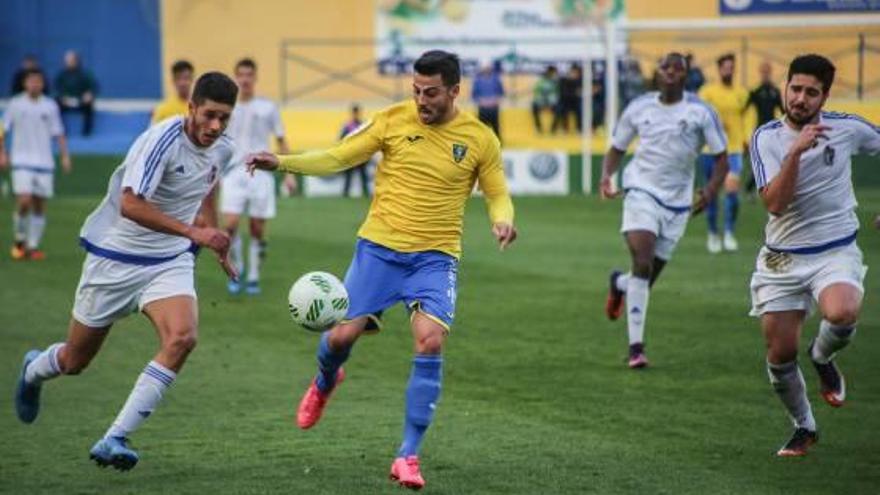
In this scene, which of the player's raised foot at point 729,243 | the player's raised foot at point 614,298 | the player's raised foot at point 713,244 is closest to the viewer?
the player's raised foot at point 614,298

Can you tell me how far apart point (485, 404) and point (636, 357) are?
2160 mm

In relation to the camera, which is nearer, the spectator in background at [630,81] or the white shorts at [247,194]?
the white shorts at [247,194]

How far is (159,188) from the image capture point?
10094mm

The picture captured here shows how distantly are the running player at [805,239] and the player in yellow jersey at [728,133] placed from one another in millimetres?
13621

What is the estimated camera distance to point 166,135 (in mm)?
9953

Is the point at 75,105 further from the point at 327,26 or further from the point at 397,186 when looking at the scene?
the point at 397,186

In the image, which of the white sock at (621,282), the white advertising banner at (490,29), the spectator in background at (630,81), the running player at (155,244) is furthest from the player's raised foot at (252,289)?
the white advertising banner at (490,29)

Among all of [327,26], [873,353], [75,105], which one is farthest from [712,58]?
[873,353]

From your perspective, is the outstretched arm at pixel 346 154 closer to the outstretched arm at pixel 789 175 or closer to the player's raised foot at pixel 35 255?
the outstretched arm at pixel 789 175

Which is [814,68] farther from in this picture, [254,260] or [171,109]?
[171,109]

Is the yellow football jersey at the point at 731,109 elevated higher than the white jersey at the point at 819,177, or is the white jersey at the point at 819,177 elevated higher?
the white jersey at the point at 819,177

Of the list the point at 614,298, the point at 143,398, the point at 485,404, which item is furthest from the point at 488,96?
the point at 143,398

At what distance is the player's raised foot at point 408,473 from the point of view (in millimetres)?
9484

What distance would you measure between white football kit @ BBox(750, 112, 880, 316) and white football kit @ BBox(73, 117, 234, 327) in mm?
3279
